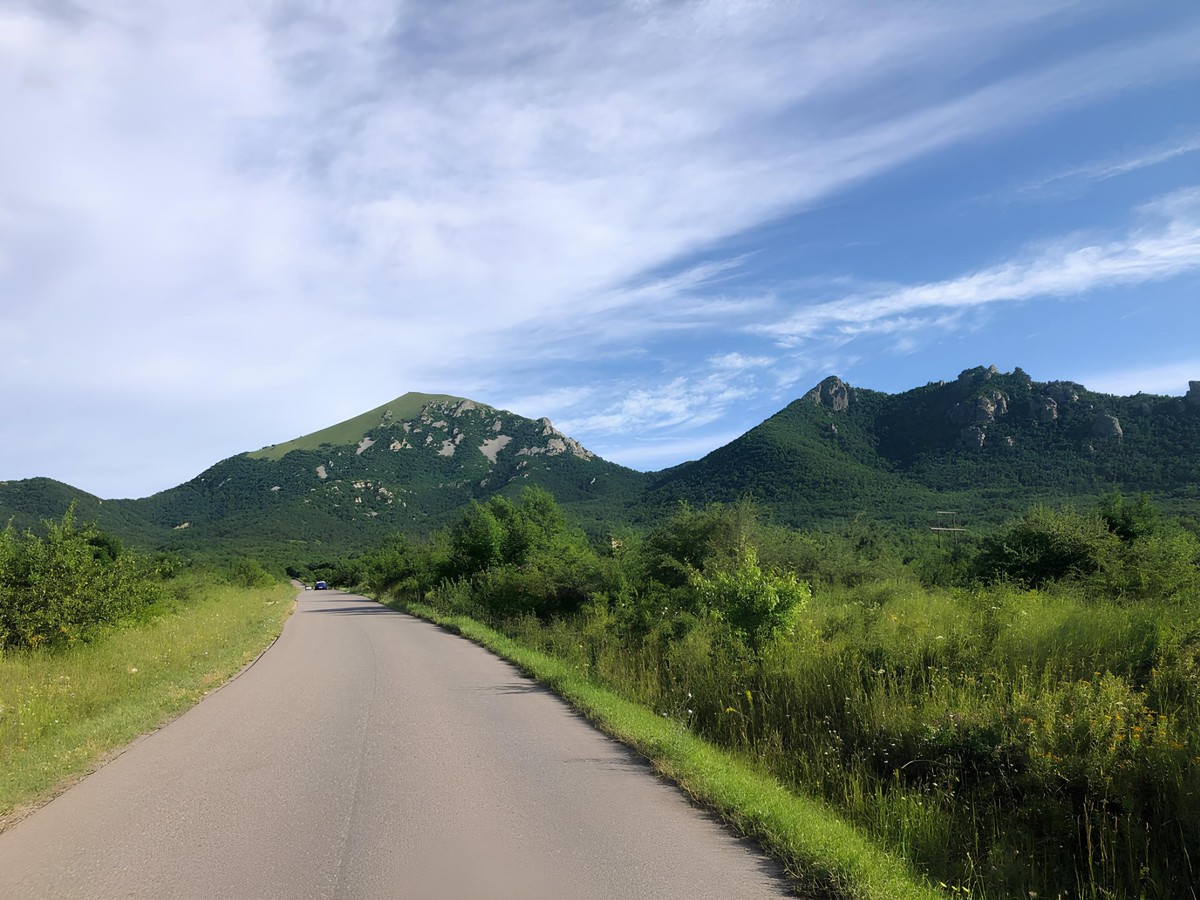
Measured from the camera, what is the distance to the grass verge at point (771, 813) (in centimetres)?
445

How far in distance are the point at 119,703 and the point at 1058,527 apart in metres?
20.6

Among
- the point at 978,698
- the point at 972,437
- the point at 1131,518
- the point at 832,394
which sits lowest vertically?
the point at 978,698

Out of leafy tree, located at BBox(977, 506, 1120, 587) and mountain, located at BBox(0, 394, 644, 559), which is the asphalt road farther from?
mountain, located at BBox(0, 394, 644, 559)

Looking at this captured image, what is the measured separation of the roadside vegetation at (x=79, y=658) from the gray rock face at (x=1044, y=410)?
7273 centimetres

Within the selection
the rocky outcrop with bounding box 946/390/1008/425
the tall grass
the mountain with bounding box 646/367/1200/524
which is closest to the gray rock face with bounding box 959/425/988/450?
the mountain with bounding box 646/367/1200/524

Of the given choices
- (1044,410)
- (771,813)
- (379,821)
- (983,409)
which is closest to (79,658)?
(379,821)

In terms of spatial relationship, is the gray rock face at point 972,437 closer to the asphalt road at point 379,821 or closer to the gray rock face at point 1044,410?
the gray rock face at point 1044,410

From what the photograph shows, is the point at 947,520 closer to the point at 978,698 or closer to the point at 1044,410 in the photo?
the point at 1044,410

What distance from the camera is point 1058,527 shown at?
18250 millimetres

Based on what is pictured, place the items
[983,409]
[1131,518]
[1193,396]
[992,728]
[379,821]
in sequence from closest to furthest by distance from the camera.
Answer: [379,821], [992,728], [1131,518], [1193,396], [983,409]

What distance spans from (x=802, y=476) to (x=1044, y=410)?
24.4 meters

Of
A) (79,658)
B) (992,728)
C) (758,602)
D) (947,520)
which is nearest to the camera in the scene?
(992,728)

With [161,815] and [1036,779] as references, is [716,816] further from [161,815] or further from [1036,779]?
[161,815]

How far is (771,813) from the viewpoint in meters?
5.60
